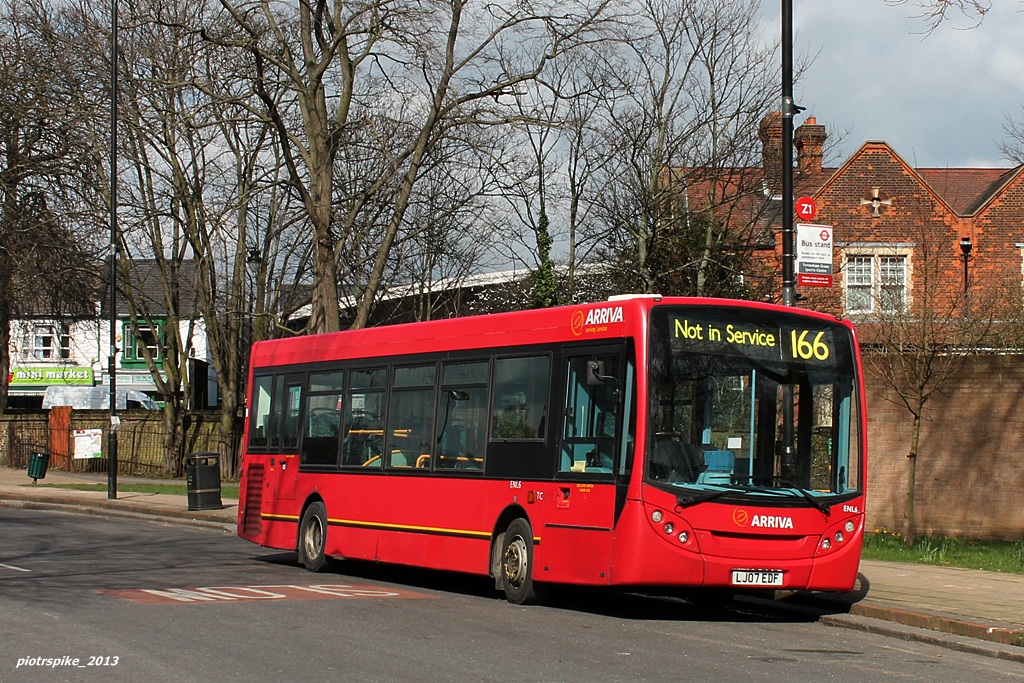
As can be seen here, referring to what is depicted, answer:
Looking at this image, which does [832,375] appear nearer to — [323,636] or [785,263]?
[785,263]

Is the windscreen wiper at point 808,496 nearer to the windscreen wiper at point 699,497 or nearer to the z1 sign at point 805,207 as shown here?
the windscreen wiper at point 699,497

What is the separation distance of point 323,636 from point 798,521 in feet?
15.1

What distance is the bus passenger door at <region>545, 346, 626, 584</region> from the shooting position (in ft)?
41.3

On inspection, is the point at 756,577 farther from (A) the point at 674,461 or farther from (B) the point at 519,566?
(B) the point at 519,566

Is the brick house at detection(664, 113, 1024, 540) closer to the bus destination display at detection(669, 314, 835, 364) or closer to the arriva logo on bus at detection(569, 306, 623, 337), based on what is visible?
the bus destination display at detection(669, 314, 835, 364)

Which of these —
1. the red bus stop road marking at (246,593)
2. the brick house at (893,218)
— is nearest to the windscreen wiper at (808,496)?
the red bus stop road marking at (246,593)

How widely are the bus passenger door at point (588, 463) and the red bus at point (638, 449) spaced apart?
0.02m

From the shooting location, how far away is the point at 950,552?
57.9 ft

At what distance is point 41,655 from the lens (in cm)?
957

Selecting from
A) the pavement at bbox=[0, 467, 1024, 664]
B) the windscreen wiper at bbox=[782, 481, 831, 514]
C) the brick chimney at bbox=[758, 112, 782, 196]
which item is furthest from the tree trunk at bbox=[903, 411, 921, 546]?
the brick chimney at bbox=[758, 112, 782, 196]

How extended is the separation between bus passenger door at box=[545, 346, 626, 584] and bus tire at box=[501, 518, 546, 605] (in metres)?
0.43

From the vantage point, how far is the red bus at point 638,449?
40.4 ft

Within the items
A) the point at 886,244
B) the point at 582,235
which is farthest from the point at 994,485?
the point at 886,244

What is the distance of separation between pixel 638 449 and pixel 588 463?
0.84 meters
